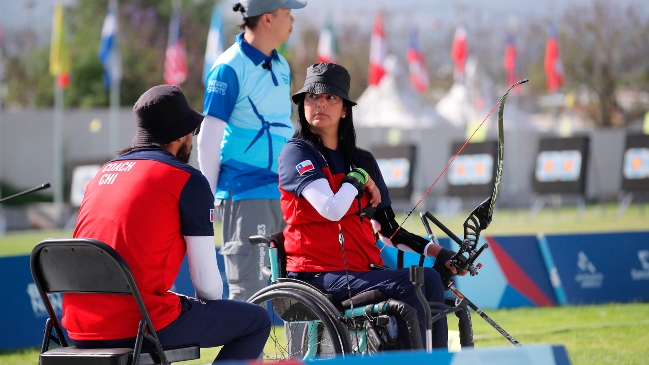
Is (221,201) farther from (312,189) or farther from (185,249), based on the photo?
(185,249)

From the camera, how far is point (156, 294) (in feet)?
11.0

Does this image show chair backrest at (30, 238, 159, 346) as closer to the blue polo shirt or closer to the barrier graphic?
the blue polo shirt

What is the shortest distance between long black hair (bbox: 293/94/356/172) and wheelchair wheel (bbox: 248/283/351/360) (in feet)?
2.00

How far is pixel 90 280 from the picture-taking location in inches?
129

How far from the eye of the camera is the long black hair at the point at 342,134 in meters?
4.16

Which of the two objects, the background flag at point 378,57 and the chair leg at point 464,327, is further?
the background flag at point 378,57

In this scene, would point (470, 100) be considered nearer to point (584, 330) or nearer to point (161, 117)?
point (584, 330)

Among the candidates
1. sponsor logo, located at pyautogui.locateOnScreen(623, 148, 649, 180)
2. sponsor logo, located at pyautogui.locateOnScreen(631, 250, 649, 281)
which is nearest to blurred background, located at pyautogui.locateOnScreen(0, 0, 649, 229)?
sponsor logo, located at pyautogui.locateOnScreen(623, 148, 649, 180)

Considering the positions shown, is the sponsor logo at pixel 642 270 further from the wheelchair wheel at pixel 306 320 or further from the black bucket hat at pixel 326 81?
the black bucket hat at pixel 326 81

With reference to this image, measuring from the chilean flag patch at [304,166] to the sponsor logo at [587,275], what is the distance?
485 cm

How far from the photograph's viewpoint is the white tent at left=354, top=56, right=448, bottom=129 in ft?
107

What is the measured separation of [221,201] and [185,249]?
4.93 feet

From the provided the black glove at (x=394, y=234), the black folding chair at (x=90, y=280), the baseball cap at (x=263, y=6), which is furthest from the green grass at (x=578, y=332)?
the black folding chair at (x=90, y=280)

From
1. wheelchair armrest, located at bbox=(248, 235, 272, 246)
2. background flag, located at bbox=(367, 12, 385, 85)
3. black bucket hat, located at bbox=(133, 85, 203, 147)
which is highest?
background flag, located at bbox=(367, 12, 385, 85)
